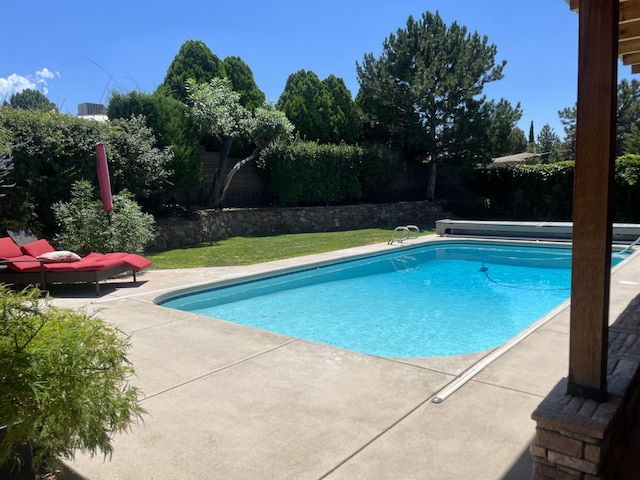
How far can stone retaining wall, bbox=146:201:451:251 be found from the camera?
14.4 m

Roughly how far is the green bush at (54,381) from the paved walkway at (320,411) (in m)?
0.80

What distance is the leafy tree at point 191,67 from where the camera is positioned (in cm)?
1817

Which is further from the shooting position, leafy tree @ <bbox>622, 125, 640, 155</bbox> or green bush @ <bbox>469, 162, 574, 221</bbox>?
leafy tree @ <bbox>622, 125, 640, 155</bbox>

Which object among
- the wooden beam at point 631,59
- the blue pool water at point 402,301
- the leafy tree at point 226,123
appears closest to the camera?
the wooden beam at point 631,59

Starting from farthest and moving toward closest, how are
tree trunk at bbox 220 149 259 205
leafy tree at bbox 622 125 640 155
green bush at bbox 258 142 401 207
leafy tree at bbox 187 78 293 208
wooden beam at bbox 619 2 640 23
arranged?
leafy tree at bbox 622 125 640 155 → green bush at bbox 258 142 401 207 → tree trunk at bbox 220 149 259 205 → leafy tree at bbox 187 78 293 208 → wooden beam at bbox 619 2 640 23

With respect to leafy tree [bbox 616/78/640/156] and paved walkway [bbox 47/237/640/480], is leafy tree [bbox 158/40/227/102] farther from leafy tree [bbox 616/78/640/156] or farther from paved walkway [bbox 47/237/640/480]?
leafy tree [bbox 616/78/640/156]

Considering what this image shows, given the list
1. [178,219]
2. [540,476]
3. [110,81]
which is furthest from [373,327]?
[110,81]

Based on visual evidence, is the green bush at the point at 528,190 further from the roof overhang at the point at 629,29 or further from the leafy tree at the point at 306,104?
the roof overhang at the point at 629,29

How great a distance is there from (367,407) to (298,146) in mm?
15352

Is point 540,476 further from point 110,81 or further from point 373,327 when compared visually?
point 110,81

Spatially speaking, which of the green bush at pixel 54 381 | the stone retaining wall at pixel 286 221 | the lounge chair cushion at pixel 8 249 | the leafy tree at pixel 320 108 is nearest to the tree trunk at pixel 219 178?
the stone retaining wall at pixel 286 221

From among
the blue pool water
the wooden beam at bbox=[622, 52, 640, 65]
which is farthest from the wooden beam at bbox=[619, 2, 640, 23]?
the blue pool water

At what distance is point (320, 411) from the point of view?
330 centimetres

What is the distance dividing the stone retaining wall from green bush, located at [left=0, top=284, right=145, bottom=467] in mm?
11445
